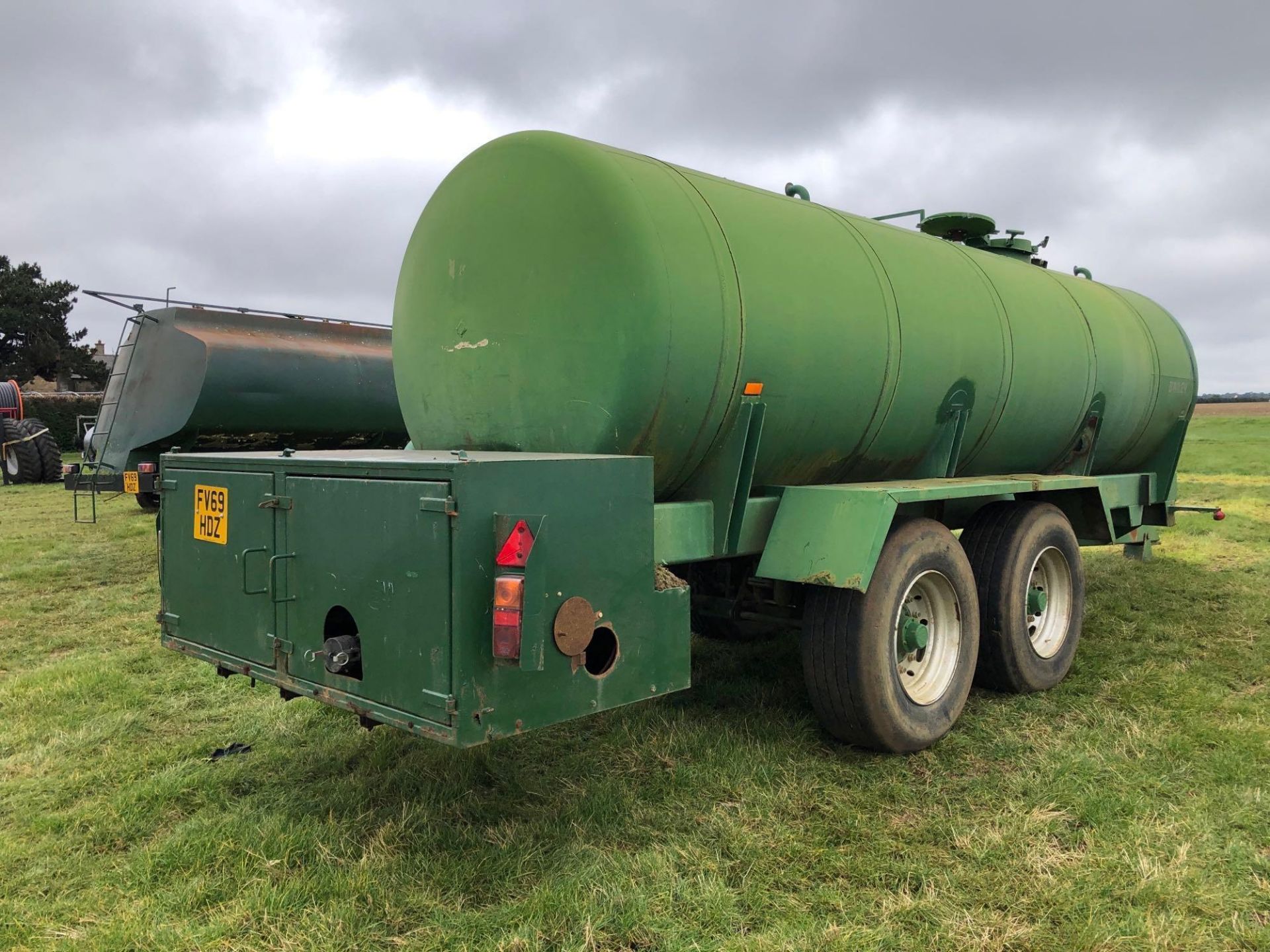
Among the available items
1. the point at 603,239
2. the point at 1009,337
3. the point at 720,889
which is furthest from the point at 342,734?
the point at 1009,337

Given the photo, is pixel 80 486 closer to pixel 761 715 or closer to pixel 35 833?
pixel 35 833

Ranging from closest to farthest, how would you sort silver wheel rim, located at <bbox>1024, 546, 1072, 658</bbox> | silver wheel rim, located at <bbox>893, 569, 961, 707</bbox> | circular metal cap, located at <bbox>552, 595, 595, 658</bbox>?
circular metal cap, located at <bbox>552, 595, 595, 658</bbox>, silver wheel rim, located at <bbox>893, 569, 961, 707</bbox>, silver wheel rim, located at <bbox>1024, 546, 1072, 658</bbox>

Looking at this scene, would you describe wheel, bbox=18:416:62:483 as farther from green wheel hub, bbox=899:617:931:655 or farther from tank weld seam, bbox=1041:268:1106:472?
green wheel hub, bbox=899:617:931:655

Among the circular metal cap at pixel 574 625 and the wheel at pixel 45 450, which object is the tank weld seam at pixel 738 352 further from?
the wheel at pixel 45 450

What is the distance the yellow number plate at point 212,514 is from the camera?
3.84 m

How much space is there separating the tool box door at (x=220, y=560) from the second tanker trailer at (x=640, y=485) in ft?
0.06

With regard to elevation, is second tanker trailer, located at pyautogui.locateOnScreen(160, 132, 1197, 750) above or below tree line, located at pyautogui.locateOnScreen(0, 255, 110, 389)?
below

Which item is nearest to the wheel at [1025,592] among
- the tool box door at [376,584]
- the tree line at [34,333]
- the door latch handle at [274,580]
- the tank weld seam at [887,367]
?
the tank weld seam at [887,367]

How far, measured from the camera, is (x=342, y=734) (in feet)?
15.1

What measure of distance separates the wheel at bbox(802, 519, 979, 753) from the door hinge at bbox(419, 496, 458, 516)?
2027 mm

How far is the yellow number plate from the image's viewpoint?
384 centimetres

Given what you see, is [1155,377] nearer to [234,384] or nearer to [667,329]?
[667,329]

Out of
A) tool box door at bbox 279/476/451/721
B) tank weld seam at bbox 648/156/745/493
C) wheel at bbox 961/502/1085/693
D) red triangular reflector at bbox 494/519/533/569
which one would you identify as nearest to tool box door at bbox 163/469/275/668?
tool box door at bbox 279/476/451/721

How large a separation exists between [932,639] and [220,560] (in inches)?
133
